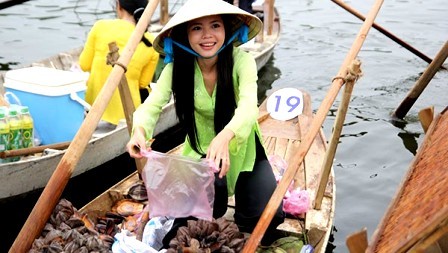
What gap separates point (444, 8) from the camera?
1234 cm

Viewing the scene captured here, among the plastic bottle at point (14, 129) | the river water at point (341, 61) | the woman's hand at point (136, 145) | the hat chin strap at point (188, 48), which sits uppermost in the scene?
the hat chin strap at point (188, 48)

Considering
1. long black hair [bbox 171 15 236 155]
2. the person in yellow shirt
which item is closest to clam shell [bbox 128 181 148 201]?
long black hair [bbox 171 15 236 155]

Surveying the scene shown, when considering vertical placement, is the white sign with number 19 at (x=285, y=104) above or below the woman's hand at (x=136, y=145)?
below

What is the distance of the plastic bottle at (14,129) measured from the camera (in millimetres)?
4430

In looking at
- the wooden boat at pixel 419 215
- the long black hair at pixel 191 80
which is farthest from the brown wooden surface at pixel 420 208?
the long black hair at pixel 191 80

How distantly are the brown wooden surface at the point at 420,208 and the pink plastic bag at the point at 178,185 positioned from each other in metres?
0.89

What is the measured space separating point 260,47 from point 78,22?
5.33 m

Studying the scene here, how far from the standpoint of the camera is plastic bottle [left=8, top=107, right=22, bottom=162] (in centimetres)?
443

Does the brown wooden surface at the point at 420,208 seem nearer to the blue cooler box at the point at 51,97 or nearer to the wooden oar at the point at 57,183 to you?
the wooden oar at the point at 57,183

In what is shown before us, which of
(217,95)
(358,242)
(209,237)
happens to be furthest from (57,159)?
(358,242)

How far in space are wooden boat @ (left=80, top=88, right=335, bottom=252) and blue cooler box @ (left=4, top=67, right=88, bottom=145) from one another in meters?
0.99

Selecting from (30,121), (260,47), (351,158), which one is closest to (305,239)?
(30,121)

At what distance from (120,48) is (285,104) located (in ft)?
5.11

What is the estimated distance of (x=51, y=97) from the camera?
4867 millimetres
